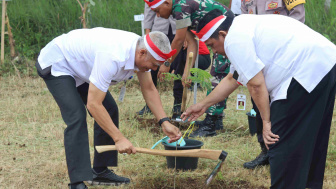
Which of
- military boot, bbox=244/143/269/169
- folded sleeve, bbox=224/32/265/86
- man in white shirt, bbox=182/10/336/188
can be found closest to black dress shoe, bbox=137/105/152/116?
military boot, bbox=244/143/269/169

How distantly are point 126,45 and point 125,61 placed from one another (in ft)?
0.41

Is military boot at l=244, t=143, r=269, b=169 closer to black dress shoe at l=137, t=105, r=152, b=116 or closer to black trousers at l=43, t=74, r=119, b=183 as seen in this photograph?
black trousers at l=43, t=74, r=119, b=183

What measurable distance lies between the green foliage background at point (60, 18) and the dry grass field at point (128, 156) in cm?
277

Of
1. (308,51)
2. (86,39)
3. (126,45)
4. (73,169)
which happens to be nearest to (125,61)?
(126,45)

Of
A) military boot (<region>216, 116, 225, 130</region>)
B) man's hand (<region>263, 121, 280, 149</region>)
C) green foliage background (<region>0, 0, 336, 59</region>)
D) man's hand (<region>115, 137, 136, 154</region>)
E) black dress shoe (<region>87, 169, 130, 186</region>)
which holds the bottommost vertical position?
black dress shoe (<region>87, 169, 130, 186</region>)

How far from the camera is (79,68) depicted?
12.0 ft

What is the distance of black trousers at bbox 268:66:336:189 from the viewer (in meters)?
2.94

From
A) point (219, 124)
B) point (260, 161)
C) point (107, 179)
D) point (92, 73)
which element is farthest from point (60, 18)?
point (92, 73)

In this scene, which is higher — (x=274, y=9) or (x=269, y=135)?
(x=274, y=9)

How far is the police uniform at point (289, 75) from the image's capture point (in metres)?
2.90

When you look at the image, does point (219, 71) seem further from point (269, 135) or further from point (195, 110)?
point (269, 135)

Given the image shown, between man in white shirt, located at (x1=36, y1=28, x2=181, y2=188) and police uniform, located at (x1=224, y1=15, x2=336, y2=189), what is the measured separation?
2.23 feet

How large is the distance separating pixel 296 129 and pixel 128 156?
90.4 inches

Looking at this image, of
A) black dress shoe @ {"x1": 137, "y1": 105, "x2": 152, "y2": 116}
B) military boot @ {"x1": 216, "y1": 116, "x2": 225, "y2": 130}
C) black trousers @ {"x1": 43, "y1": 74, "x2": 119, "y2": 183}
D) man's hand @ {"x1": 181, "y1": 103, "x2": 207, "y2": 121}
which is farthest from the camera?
black dress shoe @ {"x1": 137, "y1": 105, "x2": 152, "y2": 116}
